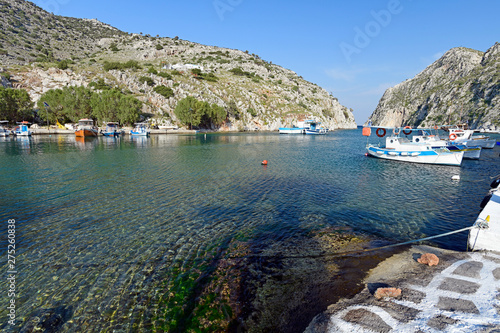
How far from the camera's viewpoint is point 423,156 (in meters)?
34.3

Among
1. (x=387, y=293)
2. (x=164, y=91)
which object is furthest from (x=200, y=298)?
(x=164, y=91)

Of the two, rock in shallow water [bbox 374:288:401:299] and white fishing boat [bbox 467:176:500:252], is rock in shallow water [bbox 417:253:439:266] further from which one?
rock in shallow water [bbox 374:288:401:299]

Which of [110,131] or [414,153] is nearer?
[414,153]

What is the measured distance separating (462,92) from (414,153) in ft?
450

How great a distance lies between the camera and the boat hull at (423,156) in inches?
1275

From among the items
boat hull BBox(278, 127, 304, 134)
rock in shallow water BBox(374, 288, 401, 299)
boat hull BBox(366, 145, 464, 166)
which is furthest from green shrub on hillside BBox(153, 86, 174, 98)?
rock in shallow water BBox(374, 288, 401, 299)

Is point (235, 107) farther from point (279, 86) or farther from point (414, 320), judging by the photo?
point (414, 320)

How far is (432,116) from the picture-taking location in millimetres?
146375

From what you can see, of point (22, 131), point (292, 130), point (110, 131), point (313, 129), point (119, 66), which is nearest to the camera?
point (22, 131)

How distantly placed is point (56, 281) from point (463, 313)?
11.9 metres

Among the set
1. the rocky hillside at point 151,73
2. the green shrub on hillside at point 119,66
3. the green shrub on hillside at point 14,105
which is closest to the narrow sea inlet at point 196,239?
the green shrub on hillside at point 14,105

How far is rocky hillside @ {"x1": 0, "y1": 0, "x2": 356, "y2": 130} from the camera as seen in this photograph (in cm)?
11125

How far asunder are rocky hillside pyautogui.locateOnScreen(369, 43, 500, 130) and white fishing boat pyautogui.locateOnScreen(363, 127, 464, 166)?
105 m

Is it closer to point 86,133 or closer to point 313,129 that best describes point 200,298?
point 86,133
